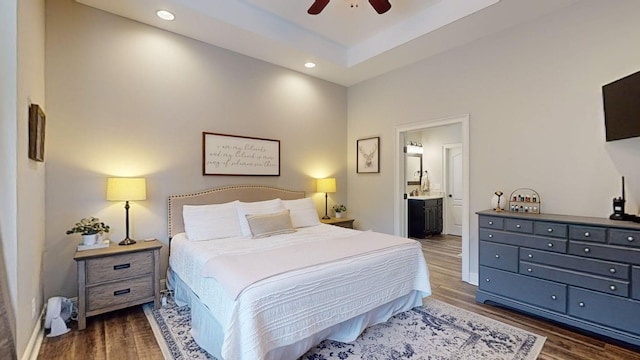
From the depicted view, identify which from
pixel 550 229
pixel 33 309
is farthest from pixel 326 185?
pixel 33 309

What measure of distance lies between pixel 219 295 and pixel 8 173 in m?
1.53

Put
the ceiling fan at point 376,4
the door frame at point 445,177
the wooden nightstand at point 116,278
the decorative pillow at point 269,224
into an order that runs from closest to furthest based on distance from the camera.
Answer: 1. the wooden nightstand at point 116,278
2. the ceiling fan at point 376,4
3. the decorative pillow at point 269,224
4. the door frame at point 445,177

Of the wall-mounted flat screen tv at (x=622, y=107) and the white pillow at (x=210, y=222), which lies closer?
the wall-mounted flat screen tv at (x=622, y=107)

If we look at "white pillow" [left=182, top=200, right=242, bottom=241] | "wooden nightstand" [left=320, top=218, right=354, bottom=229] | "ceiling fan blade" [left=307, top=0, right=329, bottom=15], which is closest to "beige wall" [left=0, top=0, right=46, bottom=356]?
"white pillow" [left=182, top=200, right=242, bottom=241]

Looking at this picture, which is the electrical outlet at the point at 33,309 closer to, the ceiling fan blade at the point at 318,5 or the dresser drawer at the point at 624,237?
the ceiling fan blade at the point at 318,5

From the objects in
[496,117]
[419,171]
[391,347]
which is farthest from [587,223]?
[419,171]

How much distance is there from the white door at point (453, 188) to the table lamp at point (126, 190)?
6.12 metres

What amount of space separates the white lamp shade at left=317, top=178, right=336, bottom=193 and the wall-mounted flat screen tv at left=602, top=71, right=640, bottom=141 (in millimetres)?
3313

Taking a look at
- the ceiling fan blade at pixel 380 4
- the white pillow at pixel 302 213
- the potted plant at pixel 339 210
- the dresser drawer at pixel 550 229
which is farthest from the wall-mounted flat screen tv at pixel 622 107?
the potted plant at pixel 339 210

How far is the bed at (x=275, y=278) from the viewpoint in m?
1.82

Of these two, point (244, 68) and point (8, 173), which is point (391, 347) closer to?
point (8, 173)

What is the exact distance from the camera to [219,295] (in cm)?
200

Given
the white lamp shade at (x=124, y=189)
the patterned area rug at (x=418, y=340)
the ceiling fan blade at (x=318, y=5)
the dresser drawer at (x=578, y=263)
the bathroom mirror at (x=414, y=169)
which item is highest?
the ceiling fan blade at (x=318, y=5)

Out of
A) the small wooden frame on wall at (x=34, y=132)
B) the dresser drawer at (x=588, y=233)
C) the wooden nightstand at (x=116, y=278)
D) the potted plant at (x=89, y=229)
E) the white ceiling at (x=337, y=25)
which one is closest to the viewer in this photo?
the small wooden frame on wall at (x=34, y=132)
